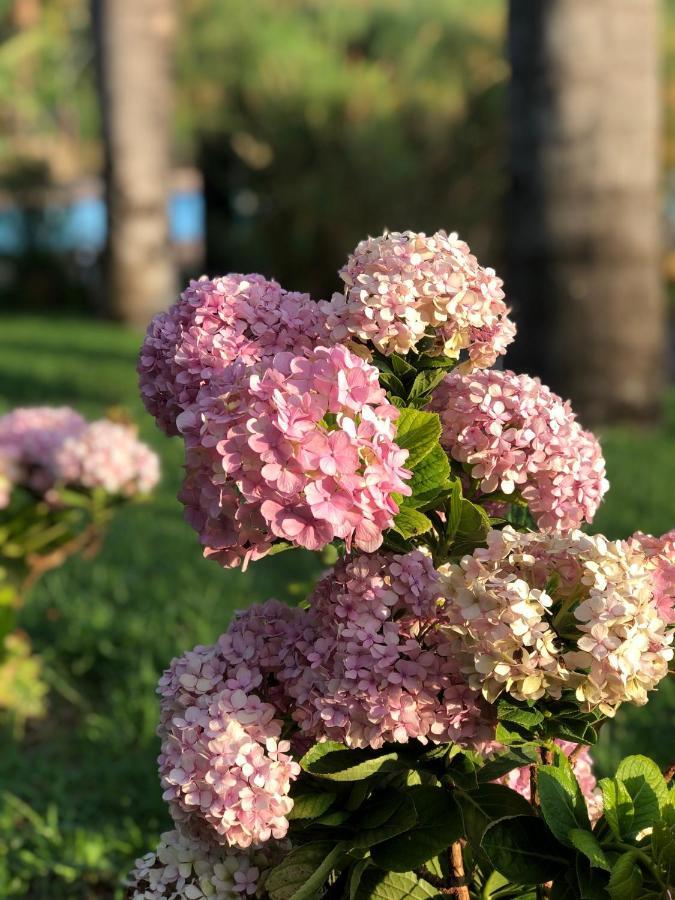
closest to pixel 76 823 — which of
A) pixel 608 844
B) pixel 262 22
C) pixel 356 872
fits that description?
pixel 356 872

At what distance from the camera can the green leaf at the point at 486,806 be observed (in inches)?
54.1

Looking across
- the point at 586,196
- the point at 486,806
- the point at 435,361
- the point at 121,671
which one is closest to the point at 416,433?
the point at 435,361

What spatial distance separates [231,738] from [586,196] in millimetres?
5219

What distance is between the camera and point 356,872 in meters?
1.40

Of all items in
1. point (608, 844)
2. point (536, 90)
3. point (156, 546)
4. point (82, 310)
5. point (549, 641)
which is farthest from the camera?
point (82, 310)

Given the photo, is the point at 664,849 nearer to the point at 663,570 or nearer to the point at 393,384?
the point at 663,570

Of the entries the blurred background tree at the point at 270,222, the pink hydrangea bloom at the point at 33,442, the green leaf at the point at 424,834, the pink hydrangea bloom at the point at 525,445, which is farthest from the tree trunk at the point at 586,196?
the green leaf at the point at 424,834

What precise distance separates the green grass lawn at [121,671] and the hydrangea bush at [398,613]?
0.78m

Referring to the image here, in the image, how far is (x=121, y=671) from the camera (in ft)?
11.8

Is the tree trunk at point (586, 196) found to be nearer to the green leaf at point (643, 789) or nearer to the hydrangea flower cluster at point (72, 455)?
the hydrangea flower cluster at point (72, 455)

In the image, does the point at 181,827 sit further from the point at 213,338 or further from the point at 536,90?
the point at 536,90

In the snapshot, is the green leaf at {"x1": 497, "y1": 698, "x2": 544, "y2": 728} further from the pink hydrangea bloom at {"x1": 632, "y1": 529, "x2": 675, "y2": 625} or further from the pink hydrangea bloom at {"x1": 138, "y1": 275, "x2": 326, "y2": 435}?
the pink hydrangea bloom at {"x1": 138, "y1": 275, "x2": 326, "y2": 435}

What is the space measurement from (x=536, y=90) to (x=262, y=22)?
583 inches

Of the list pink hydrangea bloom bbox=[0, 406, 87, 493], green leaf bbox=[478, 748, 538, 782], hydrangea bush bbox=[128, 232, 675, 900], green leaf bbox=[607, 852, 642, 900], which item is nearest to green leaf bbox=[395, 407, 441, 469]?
hydrangea bush bbox=[128, 232, 675, 900]
